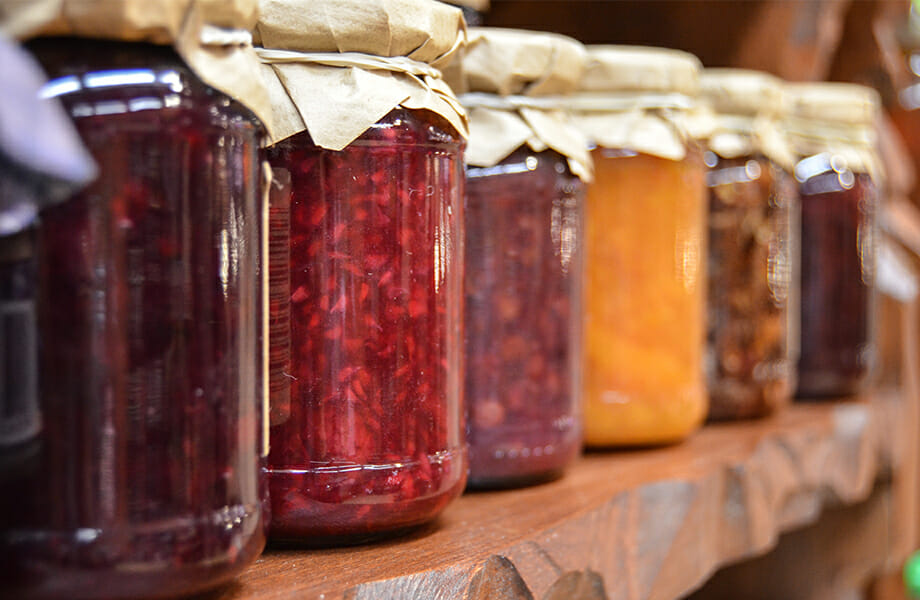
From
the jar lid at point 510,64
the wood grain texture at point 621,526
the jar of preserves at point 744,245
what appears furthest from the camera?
the jar of preserves at point 744,245

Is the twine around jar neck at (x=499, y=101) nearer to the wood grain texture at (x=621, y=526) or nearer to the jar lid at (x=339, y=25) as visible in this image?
the jar lid at (x=339, y=25)

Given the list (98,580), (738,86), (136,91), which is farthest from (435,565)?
(738,86)

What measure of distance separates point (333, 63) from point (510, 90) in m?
0.23

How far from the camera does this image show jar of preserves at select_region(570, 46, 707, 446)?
3.30 feet

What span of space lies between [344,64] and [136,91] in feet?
0.62

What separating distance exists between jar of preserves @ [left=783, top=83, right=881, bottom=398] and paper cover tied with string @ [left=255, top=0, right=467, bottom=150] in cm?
85

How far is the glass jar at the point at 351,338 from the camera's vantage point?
2.12 ft

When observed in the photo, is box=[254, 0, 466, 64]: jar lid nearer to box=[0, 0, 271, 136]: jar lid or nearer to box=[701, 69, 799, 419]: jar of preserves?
box=[0, 0, 271, 136]: jar lid

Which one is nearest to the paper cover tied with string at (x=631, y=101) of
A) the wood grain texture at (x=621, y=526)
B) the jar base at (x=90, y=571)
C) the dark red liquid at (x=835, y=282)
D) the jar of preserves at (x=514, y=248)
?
the jar of preserves at (x=514, y=248)

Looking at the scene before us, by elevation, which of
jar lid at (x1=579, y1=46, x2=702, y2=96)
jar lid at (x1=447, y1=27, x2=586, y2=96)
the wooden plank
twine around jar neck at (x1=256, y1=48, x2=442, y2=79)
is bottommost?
the wooden plank

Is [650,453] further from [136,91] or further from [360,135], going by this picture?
[136,91]

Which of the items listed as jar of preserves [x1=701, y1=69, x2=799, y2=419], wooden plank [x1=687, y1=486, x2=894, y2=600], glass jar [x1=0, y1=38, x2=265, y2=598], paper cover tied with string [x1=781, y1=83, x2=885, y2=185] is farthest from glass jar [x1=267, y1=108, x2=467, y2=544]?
wooden plank [x1=687, y1=486, x2=894, y2=600]

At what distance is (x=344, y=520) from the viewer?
65cm

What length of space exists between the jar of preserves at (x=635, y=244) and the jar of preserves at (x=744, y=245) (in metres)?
0.13
